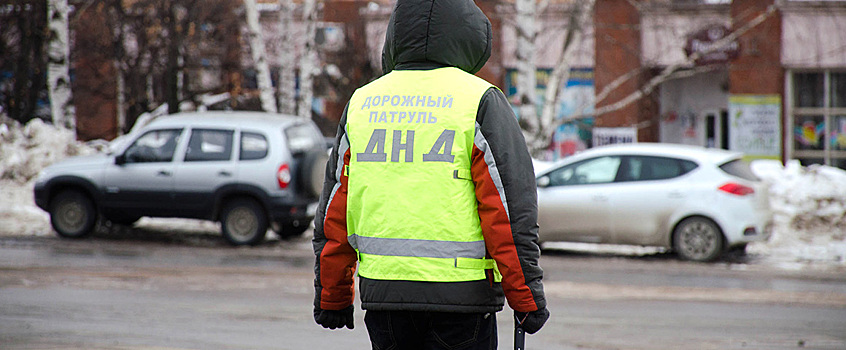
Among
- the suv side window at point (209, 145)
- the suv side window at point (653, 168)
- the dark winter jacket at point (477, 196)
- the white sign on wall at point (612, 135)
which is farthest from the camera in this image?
the white sign on wall at point (612, 135)

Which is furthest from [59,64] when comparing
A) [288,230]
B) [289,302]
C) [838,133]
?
[838,133]

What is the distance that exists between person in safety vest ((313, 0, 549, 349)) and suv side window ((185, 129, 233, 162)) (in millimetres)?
9628

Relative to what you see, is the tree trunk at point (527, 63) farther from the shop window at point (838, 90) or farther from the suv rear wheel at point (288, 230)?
the shop window at point (838, 90)

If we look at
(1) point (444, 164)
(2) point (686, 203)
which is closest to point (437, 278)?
(1) point (444, 164)

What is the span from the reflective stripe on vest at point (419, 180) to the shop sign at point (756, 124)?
21.5 metres

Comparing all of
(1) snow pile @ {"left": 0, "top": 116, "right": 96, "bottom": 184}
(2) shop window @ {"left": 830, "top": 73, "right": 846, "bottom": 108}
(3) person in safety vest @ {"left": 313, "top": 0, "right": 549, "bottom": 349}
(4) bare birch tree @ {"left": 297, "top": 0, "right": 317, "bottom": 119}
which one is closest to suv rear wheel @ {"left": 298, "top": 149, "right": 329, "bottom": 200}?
(4) bare birch tree @ {"left": 297, "top": 0, "right": 317, "bottom": 119}

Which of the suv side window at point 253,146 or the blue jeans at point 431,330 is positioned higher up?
the suv side window at point 253,146

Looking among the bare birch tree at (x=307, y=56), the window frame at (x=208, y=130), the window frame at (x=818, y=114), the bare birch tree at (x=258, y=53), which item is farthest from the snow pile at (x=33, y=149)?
the window frame at (x=818, y=114)

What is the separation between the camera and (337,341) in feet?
21.1

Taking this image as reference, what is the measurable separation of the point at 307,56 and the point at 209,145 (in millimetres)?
5084

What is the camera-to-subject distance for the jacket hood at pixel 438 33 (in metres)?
2.92

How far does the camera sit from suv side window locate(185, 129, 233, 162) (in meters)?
12.3

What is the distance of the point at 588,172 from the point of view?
12.2 m

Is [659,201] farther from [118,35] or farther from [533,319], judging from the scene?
[118,35]
